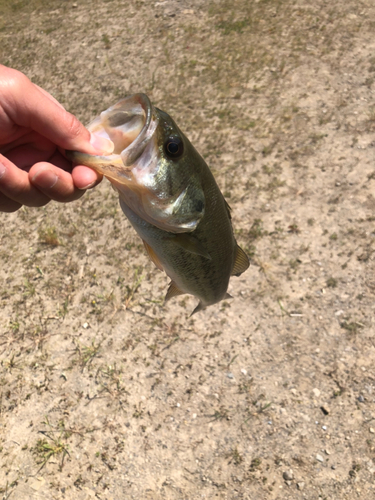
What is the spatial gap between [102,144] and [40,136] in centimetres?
54

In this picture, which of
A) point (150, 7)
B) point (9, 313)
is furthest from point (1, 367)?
point (150, 7)

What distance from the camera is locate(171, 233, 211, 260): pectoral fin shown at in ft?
5.38

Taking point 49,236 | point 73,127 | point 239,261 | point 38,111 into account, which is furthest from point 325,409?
point 49,236

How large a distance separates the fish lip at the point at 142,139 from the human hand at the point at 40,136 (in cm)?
17

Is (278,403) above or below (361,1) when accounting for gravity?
below

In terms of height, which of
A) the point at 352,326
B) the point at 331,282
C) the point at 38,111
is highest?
the point at 38,111

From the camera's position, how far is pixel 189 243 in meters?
1.65

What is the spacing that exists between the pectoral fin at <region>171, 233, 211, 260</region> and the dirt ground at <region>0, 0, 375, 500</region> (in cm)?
176

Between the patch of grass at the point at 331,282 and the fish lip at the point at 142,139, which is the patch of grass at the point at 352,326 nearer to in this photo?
the patch of grass at the point at 331,282

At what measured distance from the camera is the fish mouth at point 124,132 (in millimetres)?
1429

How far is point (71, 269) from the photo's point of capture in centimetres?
375

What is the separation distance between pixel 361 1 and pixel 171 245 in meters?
5.62

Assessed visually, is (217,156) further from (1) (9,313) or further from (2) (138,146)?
(2) (138,146)

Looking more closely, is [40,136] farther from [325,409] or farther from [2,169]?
[325,409]
